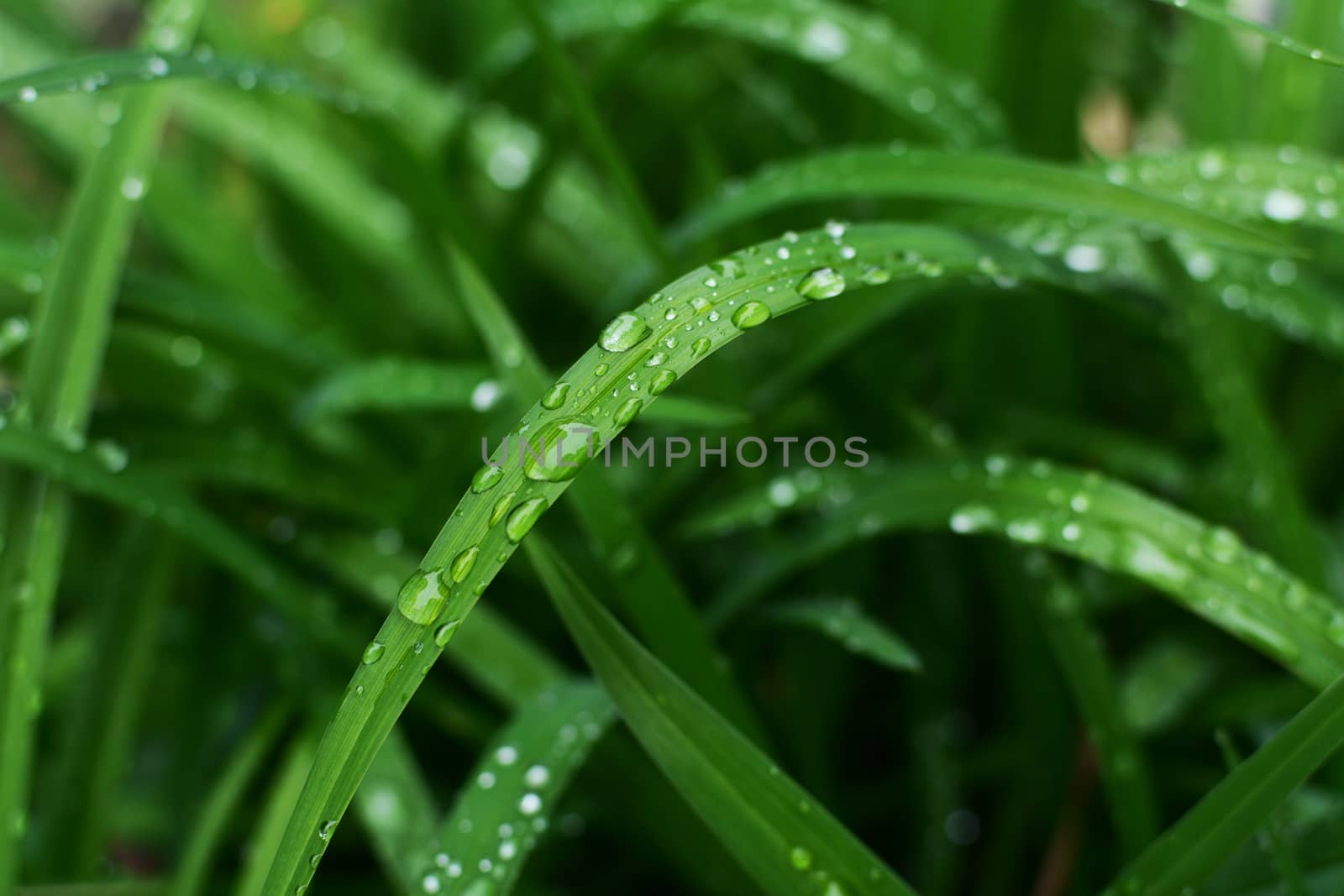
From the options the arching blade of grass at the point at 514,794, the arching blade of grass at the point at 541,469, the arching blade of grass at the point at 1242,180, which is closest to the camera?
the arching blade of grass at the point at 541,469

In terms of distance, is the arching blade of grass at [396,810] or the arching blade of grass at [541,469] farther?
the arching blade of grass at [396,810]

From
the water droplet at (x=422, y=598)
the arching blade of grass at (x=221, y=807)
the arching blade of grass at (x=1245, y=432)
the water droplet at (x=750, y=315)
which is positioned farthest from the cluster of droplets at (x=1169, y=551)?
the arching blade of grass at (x=221, y=807)

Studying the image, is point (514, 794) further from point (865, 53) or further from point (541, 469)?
point (865, 53)

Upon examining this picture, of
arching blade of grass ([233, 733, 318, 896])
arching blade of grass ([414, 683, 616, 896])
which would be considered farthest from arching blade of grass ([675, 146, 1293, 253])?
arching blade of grass ([233, 733, 318, 896])

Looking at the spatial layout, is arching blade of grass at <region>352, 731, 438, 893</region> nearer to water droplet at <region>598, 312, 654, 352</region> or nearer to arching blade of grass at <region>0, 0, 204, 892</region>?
arching blade of grass at <region>0, 0, 204, 892</region>

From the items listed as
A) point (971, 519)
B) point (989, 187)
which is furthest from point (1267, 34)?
point (971, 519)

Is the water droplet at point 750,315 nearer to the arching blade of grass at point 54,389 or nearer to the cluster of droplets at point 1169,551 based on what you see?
the cluster of droplets at point 1169,551

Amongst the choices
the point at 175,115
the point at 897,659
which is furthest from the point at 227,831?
the point at 175,115
